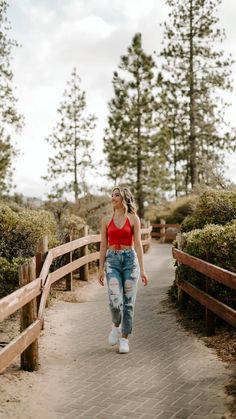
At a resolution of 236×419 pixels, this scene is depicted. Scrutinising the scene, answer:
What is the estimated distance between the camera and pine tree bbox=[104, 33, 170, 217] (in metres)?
35.8

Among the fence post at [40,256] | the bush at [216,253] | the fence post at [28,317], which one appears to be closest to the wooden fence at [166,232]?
the bush at [216,253]

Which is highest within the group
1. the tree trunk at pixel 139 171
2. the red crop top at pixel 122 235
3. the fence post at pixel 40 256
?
the tree trunk at pixel 139 171

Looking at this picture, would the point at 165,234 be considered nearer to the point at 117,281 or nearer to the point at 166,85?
the point at 166,85

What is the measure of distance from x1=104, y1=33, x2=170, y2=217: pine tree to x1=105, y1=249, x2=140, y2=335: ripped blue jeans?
2870 centimetres

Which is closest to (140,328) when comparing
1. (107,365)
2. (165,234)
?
(107,365)

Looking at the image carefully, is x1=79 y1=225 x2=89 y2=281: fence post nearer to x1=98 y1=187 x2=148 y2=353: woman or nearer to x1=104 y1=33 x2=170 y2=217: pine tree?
x1=98 y1=187 x2=148 y2=353: woman

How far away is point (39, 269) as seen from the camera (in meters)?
7.61

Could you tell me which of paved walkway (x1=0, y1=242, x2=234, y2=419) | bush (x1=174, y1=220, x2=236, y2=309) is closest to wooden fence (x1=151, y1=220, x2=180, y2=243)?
paved walkway (x1=0, y1=242, x2=234, y2=419)

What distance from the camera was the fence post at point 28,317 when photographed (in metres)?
6.15

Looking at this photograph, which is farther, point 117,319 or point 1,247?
point 1,247

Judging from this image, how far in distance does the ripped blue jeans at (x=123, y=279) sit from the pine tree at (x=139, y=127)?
28702 millimetres

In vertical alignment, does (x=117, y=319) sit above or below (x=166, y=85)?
below

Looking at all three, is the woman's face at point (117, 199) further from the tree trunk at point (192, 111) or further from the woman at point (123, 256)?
the tree trunk at point (192, 111)

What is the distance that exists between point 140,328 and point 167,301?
2136 mm
